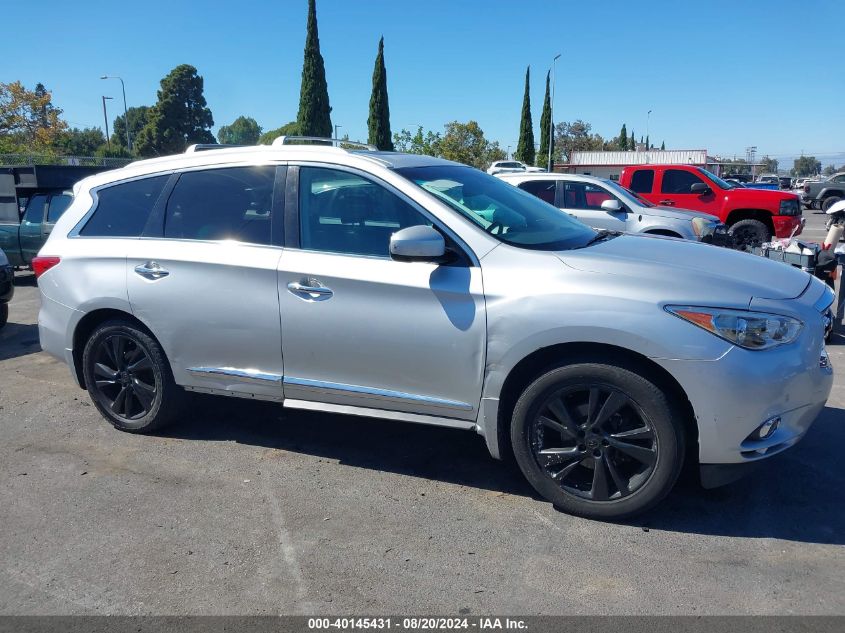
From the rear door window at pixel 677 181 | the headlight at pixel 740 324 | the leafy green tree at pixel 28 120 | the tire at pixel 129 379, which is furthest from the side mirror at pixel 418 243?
the leafy green tree at pixel 28 120

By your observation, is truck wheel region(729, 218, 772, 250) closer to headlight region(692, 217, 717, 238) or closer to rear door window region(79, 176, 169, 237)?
headlight region(692, 217, 717, 238)

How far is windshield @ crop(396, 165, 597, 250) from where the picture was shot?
383 centimetres

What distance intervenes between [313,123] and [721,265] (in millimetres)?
36631

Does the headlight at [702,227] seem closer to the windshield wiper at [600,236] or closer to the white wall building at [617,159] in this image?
the windshield wiper at [600,236]

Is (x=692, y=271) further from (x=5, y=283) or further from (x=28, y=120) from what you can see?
(x=28, y=120)

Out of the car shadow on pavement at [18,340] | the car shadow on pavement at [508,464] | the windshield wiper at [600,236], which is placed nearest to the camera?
the car shadow on pavement at [508,464]

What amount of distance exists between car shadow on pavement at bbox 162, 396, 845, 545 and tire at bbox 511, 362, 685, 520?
232 millimetres

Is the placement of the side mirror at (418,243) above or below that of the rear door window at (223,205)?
below

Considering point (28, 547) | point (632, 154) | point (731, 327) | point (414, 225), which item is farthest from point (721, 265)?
point (632, 154)

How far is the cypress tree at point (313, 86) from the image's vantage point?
37625 millimetres

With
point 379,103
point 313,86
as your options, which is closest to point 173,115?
point 313,86

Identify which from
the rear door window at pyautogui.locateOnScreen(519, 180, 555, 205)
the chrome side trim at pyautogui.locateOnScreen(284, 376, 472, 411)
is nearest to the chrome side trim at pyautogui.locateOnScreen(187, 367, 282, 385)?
the chrome side trim at pyautogui.locateOnScreen(284, 376, 472, 411)

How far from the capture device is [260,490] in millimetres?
3904

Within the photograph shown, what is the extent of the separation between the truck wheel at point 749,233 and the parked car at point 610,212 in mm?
2767
